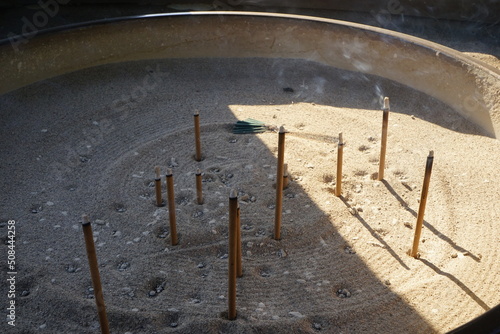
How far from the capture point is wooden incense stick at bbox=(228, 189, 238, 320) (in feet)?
11.5

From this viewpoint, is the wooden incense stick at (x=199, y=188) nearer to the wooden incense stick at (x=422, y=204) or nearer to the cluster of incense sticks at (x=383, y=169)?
the cluster of incense sticks at (x=383, y=169)

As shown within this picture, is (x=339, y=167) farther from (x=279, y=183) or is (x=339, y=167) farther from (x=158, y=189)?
(x=158, y=189)

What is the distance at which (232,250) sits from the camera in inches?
144

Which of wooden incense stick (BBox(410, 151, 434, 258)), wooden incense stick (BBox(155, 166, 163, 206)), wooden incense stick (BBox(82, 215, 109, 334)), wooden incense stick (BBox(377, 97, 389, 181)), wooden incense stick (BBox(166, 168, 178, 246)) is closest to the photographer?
wooden incense stick (BBox(82, 215, 109, 334))

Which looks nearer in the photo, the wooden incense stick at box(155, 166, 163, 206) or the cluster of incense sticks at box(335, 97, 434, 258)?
the cluster of incense sticks at box(335, 97, 434, 258)

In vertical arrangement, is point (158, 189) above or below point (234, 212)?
below

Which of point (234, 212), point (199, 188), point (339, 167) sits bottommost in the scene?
point (199, 188)

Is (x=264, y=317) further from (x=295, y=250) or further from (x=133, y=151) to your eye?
(x=133, y=151)

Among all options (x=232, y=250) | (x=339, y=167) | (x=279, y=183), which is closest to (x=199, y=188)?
(x=279, y=183)

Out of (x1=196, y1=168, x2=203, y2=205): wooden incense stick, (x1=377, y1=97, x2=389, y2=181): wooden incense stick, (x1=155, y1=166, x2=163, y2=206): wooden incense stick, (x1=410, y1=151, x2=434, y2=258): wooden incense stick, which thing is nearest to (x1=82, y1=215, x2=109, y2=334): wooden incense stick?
(x1=155, y1=166, x2=163, y2=206): wooden incense stick

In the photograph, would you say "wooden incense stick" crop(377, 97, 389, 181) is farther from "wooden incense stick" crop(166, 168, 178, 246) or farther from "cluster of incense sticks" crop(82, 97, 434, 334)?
"wooden incense stick" crop(166, 168, 178, 246)

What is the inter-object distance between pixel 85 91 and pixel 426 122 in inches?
150

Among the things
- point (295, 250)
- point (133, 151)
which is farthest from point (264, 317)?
point (133, 151)

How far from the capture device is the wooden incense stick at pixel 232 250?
3.50 m
